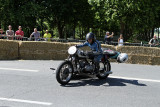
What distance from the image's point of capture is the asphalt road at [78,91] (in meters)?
5.56

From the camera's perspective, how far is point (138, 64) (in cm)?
1274

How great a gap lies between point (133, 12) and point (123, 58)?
68.2 feet

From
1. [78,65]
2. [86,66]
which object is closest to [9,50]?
[78,65]

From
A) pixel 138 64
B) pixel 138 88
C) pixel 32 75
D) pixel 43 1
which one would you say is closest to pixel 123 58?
pixel 138 88

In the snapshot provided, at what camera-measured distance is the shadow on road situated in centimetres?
747

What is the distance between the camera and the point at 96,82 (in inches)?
305

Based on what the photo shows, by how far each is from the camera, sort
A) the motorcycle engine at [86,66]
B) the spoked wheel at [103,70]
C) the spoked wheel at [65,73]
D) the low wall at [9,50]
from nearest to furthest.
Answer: the spoked wheel at [65,73] < the motorcycle engine at [86,66] < the spoked wheel at [103,70] < the low wall at [9,50]

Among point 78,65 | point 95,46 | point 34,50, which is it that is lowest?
point 78,65

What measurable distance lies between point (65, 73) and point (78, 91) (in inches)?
34.1

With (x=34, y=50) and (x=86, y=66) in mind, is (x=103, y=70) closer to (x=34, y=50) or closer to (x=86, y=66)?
(x=86, y=66)

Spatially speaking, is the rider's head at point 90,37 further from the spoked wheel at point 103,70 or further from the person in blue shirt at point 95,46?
the spoked wheel at point 103,70

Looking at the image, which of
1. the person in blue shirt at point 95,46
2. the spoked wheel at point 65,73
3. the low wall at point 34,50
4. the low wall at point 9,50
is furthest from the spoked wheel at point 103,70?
the low wall at point 9,50

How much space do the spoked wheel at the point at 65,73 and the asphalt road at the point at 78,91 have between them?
181mm

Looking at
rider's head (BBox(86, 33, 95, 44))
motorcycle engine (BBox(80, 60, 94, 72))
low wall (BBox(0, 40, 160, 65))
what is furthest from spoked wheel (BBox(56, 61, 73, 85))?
low wall (BBox(0, 40, 160, 65))
